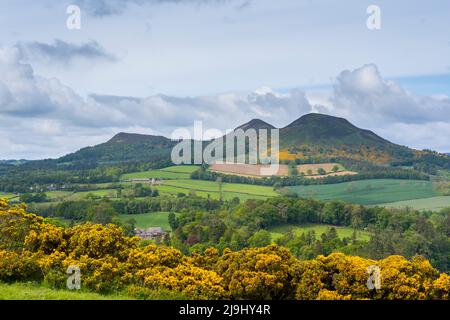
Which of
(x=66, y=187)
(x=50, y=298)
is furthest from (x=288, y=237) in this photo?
(x=66, y=187)

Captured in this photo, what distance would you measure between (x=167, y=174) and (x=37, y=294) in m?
134

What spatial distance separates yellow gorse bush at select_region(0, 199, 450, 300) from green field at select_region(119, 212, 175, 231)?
228 ft

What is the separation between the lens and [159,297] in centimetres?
1767

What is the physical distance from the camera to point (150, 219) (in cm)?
9662

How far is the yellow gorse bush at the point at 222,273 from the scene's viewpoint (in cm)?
1822

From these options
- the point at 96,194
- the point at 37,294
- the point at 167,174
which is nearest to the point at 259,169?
the point at 167,174

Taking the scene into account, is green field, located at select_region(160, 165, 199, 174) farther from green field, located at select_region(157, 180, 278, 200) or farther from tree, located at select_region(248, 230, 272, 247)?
tree, located at select_region(248, 230, 272, 247)

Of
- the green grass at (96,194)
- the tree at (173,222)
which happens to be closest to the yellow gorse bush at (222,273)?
the tree at (173,222)

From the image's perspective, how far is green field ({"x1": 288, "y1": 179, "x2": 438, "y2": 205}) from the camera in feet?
392

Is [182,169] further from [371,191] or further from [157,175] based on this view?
[371,191]

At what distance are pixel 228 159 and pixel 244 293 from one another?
15385cm

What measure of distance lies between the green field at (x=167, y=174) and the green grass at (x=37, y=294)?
126079mm

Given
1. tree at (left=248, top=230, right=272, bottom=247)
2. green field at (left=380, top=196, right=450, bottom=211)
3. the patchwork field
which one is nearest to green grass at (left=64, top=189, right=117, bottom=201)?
the patchwork field
